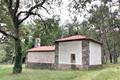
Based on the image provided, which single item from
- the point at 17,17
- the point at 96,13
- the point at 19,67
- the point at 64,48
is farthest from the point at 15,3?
the point at 96,13

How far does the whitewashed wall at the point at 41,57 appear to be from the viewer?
32656 mm

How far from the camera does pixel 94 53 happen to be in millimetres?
30812

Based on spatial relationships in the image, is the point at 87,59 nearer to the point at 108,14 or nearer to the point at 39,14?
the point at 39,14

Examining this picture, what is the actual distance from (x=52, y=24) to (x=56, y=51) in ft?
18.6

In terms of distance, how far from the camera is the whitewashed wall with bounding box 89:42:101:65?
98.0 ft

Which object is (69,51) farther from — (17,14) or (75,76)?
(75,76)

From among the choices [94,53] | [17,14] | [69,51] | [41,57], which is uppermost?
[17,14]

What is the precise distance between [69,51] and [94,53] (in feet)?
10.6

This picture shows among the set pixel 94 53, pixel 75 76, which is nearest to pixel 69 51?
pixel 94 53

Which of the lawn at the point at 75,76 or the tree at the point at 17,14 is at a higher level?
the tree at the point at 17,14

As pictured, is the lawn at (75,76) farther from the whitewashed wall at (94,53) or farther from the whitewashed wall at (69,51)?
the whitewashed wall at (94,53)

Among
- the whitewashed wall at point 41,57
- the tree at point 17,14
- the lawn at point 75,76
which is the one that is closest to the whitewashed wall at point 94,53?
the whitewashed wall at point 41,57

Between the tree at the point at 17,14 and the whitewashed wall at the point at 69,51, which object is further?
the whitewashed wall at the point at 69,51

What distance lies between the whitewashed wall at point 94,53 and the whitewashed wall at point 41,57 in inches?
213
